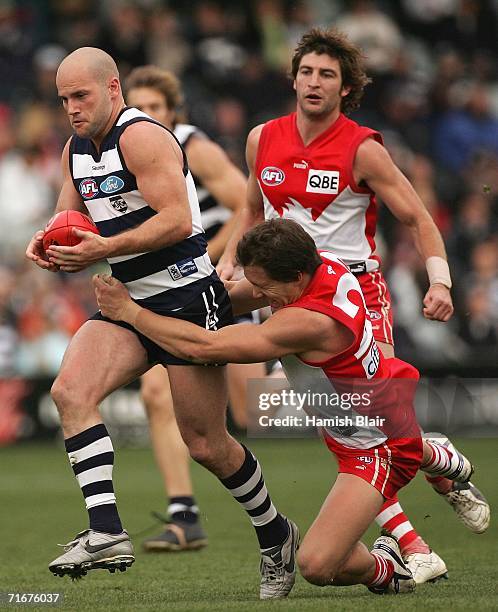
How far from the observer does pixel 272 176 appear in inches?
264

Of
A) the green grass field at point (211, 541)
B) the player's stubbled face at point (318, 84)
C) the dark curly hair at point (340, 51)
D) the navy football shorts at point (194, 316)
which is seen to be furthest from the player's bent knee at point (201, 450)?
the dark curly hair at point (340, 51)

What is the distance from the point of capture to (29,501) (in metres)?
10.2

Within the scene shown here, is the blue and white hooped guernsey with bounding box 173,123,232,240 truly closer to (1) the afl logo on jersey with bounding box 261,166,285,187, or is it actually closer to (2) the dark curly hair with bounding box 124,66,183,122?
(2) the dark curly hair with bounding box 124,66,183,122

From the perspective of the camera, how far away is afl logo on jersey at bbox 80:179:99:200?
18.8 ft

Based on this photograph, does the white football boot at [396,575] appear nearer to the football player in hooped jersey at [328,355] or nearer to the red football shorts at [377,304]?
the football player in hooped jersey at [328,355]

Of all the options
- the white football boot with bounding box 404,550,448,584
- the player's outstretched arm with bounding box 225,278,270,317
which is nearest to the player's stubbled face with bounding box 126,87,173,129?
the player's outstretched arm with bounding box 225,278,270,317

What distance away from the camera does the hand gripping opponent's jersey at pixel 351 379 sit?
5.60 meters

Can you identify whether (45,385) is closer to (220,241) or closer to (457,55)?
(220,241)

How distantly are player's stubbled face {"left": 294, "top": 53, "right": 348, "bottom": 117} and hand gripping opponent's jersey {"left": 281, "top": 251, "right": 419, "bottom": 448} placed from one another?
3.62 feet

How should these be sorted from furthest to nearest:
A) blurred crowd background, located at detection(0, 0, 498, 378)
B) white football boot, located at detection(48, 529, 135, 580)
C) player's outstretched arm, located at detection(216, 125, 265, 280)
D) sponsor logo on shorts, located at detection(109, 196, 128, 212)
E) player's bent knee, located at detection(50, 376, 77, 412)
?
blurred crowd background, located at detection(0, 0, 498, 378) → player's outstretched arm, located at detection(216, 125, 265, 280) → sponsor logo on shorts, located at detection(109, 196, 128, 212) → player's bent knee, located at detection(50, 376, 77, 412) → white football boot, located at detection(48, 529, 135, 580)

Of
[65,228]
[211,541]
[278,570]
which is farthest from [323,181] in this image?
[211,541]

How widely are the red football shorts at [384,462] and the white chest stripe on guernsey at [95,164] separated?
4.93 ft

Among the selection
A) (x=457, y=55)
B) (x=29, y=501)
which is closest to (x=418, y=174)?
(x=457, y=55)

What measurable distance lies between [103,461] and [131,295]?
29.8 inches
